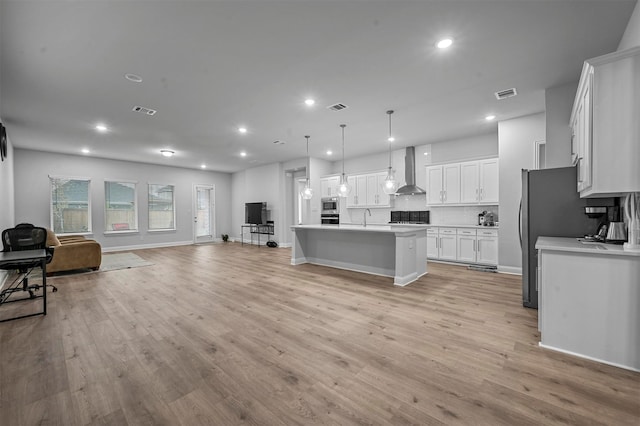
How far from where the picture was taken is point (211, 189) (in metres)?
11.2

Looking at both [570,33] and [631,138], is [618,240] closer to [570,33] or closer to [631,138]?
[631,138]

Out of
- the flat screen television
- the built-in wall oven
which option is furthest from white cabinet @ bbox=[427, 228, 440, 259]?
the flat screen television

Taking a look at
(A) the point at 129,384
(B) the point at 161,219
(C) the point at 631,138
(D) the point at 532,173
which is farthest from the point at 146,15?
(B) the point at 161,219

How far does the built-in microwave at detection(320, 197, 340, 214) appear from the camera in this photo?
28.6 feet

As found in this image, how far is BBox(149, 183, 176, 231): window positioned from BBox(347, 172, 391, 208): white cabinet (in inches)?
266

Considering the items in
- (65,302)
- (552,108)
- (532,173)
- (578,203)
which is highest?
(552,108)

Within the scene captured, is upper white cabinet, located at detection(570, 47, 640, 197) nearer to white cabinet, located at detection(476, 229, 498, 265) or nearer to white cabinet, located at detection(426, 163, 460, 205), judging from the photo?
white cabinet, located at detection(476, 229, 498, 265)

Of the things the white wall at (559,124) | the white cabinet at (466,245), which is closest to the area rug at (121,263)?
the white cabinet at (466,245)

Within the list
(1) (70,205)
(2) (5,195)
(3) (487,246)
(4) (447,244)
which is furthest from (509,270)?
(1) (70,205)

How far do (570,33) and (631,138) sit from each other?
4.50ft

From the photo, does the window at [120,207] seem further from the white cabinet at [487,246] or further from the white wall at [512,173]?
the white wall at [512,173]

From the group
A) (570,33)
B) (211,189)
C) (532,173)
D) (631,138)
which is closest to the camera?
(631,138)

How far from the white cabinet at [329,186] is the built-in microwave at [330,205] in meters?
0.18

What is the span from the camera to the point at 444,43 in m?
2.79
